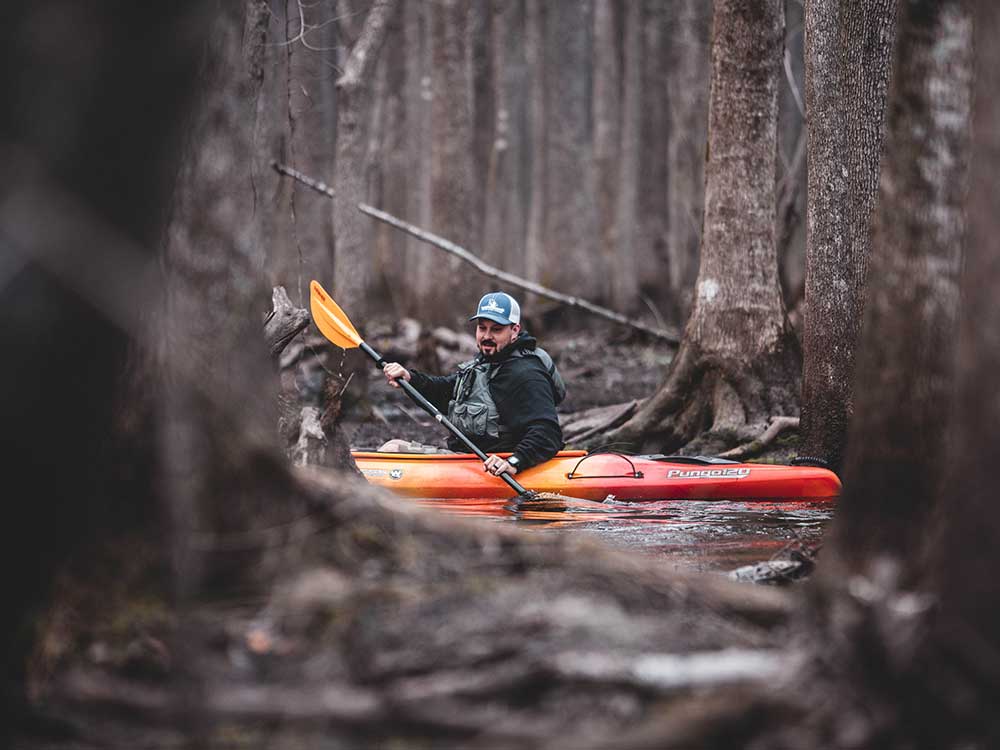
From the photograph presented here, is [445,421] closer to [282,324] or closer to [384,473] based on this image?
[384,473]

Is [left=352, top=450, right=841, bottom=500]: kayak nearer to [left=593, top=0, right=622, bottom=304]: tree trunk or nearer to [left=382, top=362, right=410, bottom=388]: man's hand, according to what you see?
[left=382, top=362, right=410, bottom=388]: man's hand

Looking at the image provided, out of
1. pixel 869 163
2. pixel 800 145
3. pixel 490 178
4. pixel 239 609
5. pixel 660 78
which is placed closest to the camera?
pixel 239 609

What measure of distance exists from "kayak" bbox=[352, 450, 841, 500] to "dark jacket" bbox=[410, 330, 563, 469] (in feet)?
0.46

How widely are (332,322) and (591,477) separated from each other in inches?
83.7

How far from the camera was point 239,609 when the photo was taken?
2.98 meters

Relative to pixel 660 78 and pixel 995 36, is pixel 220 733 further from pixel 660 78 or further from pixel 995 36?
pixel 660 78

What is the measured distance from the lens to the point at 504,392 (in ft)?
26.7

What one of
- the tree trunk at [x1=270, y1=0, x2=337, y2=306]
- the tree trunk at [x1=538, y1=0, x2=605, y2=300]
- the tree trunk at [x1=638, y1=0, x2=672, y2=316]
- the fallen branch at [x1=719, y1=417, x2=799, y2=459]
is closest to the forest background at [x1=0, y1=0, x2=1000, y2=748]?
the fallen branch at [x1=719, y1=417, x2=799, y2=459]

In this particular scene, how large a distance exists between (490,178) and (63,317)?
74.5ft

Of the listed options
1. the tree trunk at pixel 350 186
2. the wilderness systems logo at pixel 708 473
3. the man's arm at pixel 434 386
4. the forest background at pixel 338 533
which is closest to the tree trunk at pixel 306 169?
the tree trunk at pixel 350 186

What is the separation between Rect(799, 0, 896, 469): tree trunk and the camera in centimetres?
747

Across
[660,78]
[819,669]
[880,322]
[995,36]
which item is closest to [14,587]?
[819,669]

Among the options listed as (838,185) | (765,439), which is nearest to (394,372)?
(765,439)

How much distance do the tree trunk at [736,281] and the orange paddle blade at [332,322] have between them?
2.40 meters
